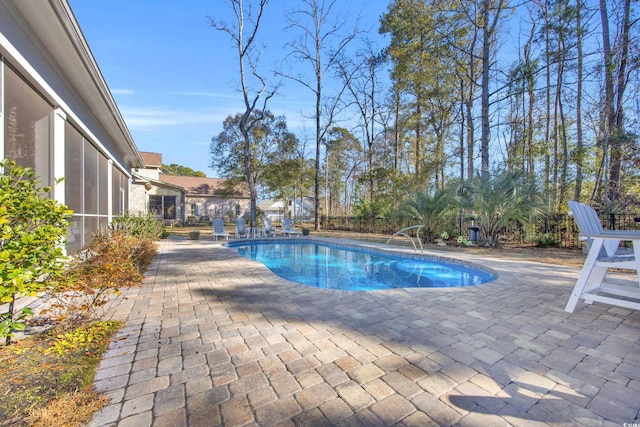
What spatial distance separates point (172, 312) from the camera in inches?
129

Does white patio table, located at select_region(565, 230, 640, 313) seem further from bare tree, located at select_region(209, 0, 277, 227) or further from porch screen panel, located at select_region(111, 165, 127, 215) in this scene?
bare tree, located at select_region(209, 0, 277, 227)

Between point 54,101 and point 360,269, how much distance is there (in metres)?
7.07

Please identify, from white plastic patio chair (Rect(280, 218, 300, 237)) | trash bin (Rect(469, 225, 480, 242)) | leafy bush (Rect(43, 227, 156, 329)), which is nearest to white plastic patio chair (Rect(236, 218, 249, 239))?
white plastic patio chair (Rect(280, 218, 300, 237))

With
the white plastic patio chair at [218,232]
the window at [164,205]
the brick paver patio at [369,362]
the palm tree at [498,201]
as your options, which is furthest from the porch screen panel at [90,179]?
the window at [164,205]

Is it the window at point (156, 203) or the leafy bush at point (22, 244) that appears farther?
the window at point (156, 203)

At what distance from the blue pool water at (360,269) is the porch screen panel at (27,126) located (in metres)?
4.81

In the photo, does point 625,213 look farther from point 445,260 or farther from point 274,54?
point 274,54

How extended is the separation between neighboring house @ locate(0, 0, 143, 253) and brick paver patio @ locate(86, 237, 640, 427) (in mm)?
1727

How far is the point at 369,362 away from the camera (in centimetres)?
218

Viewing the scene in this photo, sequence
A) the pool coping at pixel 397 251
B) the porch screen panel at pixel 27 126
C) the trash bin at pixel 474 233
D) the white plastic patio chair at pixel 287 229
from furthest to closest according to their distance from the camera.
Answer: the white plastic patio chair at pixel 287 229 < the trash bin at pixel 474 233 < the pool coping at pixel 397 251 < the porch screen panel at pixel 27 126

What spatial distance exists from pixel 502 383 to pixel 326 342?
1.34 meters

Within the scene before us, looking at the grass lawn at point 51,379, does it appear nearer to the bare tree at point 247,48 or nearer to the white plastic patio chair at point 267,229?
the white plastic patio chair at point 267,229

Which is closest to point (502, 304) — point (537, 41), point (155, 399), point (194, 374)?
point (194, 374)

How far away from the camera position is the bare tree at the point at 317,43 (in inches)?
690
